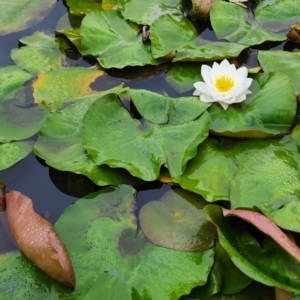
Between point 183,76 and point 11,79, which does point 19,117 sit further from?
point 183,76

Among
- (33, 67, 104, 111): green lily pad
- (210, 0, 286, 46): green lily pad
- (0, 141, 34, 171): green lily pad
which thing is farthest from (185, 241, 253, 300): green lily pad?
(210, 0, 286, 46): green lily pad

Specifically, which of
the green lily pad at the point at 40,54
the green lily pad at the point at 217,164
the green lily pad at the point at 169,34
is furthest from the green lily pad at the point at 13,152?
the green lily pad at the point at 169,34

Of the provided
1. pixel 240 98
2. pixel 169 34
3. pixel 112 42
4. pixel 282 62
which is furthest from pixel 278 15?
pixel 112 42

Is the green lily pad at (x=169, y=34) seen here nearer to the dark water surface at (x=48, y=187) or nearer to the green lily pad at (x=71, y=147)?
the dark water surface at (x=48, y=187)

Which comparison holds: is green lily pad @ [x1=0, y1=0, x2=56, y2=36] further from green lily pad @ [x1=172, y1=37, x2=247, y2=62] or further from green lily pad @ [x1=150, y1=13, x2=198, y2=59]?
green lily pad @ [x1=172, y1=37, x2=247, y2=62]

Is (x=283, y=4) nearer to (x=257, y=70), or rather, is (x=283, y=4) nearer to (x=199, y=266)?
(x=257, y=70)

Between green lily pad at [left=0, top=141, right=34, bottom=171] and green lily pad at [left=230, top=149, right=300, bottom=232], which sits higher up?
green lily pad at [left=0, top=141, right=34, bottom=171]
